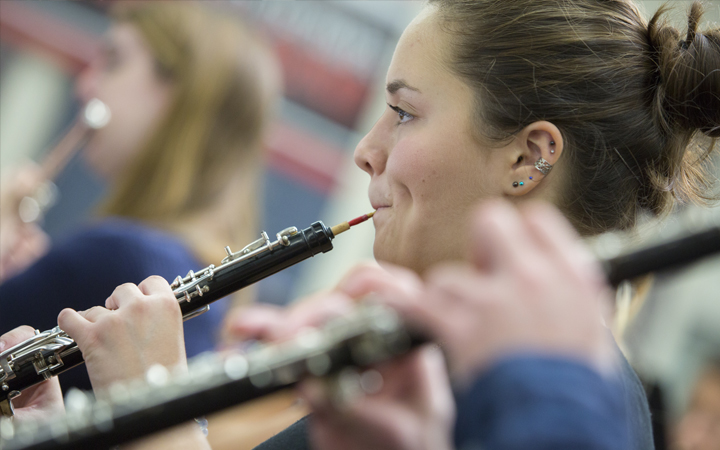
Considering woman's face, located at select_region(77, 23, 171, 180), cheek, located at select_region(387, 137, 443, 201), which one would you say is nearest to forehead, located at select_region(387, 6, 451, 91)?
cheek, located at select_region(387, 137, 443, 201)

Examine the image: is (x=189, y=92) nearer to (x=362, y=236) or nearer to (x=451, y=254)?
(x=451, y=254)

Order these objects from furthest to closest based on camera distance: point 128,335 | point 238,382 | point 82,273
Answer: point 82,273 < point 128,335 < point 238,382

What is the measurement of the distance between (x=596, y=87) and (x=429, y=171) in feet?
1.00

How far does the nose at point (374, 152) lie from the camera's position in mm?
1108

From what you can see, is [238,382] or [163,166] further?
[163,166]

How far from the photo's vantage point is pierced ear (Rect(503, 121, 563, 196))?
1.03 metres

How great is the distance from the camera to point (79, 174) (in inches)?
130

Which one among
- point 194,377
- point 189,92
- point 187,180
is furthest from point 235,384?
point 189,92

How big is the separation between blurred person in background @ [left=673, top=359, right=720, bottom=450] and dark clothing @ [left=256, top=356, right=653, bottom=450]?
2322 mm

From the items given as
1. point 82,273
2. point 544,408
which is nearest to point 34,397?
point 82,273

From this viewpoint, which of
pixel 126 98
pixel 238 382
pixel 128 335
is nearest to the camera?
pixel 238 382

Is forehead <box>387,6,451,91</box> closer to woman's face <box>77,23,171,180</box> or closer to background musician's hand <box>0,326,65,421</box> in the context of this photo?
background musician's hand <box>0,326,65,421</box>

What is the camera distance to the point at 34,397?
108cm

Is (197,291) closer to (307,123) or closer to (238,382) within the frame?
(238,382)
